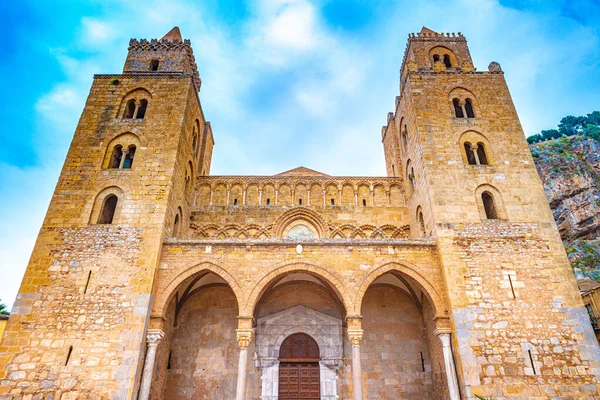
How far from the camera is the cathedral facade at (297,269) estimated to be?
33.8 ft

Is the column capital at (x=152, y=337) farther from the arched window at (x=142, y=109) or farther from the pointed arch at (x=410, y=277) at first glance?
the arched window at (x=142, y=109)

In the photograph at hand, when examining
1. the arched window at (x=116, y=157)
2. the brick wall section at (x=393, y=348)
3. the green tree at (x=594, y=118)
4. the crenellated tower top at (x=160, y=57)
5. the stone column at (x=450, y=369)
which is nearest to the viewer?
the stone column at (x=450, y=369)

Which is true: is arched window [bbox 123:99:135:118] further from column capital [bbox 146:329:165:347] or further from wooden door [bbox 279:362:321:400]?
wooden door [bbox 279:362:321:400]

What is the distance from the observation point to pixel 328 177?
17594 mm

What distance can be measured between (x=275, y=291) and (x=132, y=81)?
10.7 m

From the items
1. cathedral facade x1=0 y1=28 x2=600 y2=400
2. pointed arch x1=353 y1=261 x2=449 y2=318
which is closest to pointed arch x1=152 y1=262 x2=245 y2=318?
cathedral facade x1=0 y1=28 x2=600 y2=400

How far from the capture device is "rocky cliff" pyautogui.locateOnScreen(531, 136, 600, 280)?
24828 millimetres

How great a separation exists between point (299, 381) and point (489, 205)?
9137 millimetres

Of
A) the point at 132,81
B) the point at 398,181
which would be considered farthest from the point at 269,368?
the point at 132,81

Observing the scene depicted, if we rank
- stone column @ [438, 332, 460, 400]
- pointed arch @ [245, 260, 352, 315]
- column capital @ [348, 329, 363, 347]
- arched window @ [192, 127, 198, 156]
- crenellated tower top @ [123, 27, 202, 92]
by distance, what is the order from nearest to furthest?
stone column @ [438, 332, 460, 400]
column capital @ [348, 329, 363, 347]
pointed arch @ [245, 260, 352, 315]
crenellated tower top @ [123, 27, 202, 92]
arched window @ [192, 127, 198, 156]

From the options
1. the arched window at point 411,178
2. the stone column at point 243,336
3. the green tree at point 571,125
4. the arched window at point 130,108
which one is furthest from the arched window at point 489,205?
the green tree at point 571,125

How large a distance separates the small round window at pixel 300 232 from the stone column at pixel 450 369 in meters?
7.06

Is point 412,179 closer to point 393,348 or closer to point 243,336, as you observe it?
point 393,348

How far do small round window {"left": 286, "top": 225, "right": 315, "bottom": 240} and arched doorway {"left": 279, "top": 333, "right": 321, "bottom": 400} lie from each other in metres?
4.31
